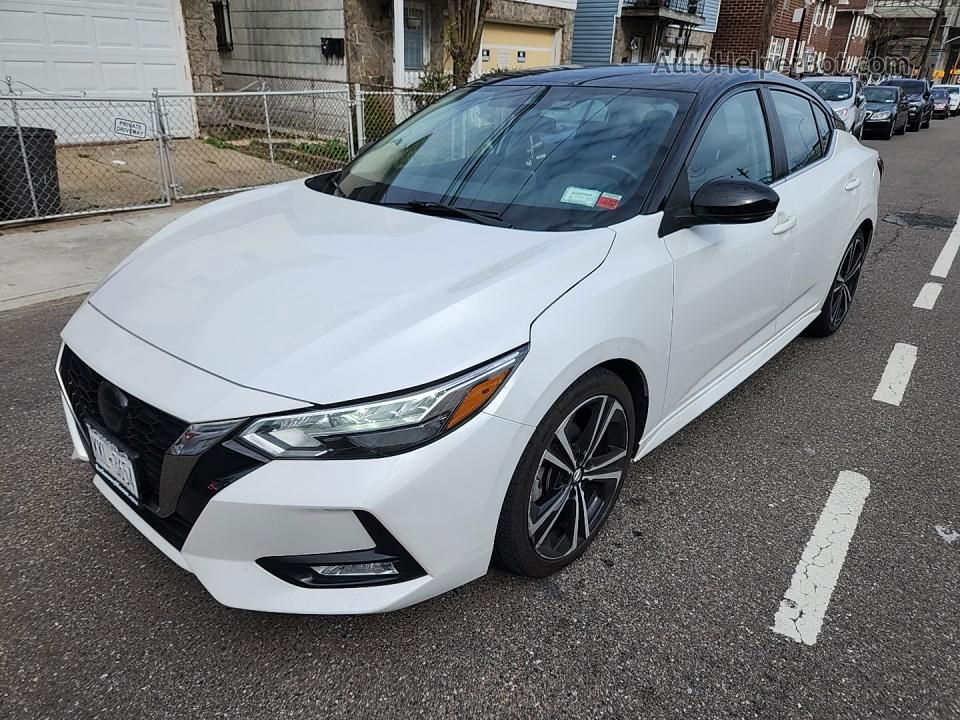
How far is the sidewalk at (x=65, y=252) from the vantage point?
5.11m

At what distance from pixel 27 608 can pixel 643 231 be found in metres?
2.39

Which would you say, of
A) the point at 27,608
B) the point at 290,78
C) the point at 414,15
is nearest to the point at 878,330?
the point at 27,608

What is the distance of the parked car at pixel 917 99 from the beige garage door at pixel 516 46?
40.9 ft

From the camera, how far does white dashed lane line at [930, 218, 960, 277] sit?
6.16 m

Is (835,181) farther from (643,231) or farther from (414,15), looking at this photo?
(414,15)

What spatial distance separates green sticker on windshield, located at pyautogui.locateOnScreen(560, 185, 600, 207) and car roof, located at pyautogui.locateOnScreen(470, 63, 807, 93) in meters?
0.68

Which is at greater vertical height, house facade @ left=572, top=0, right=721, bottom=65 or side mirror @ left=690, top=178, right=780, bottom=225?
house facade @ left=572, top=0, right=721, bottom=65

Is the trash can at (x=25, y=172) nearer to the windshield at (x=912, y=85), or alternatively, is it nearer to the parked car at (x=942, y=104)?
the windshield at (x=912, y=85)

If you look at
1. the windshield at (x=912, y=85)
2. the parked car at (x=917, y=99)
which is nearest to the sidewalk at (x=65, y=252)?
the parked car at (x=917, y=99)

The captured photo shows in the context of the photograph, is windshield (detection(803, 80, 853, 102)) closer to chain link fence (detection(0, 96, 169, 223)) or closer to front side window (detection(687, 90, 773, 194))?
chain link fence (detection(0, 96, 169, 223))

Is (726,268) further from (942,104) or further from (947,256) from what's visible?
(942,104)

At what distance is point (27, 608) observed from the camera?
2.19 m

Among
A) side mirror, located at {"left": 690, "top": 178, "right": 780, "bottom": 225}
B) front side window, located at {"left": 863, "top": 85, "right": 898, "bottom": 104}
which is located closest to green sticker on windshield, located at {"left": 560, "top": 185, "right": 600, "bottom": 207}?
side mirror, located at {"left": 690, "top": 178, "right": 780, "bottom": 225}

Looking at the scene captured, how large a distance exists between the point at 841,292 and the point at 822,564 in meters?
2.51
